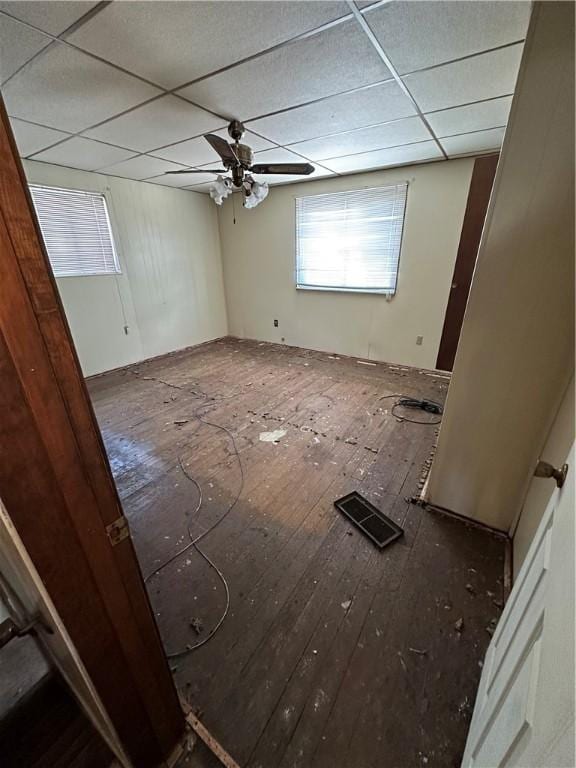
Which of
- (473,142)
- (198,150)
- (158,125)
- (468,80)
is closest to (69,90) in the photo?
(158,125)

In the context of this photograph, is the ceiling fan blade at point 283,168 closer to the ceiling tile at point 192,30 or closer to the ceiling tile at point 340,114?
the ceiling tile at point 340,114

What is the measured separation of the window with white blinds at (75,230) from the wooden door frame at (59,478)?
3.86 m

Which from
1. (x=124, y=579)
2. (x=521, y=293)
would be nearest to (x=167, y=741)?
(x=124, y=579)

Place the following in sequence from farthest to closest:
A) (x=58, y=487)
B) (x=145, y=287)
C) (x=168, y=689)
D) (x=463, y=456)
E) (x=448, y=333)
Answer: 1. (x=145, y=287)
2. (x=448, y=333)
3. (x=463, y=456)
4. (x=168, y=689)
5. (x=58, y=487)

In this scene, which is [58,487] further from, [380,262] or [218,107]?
[380,262]

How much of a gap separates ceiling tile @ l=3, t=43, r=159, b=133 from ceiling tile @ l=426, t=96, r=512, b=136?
2077mm

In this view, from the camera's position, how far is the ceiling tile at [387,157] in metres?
3.08

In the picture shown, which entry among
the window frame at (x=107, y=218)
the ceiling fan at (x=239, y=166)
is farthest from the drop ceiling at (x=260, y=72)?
the window frame at (x=107, y=218)

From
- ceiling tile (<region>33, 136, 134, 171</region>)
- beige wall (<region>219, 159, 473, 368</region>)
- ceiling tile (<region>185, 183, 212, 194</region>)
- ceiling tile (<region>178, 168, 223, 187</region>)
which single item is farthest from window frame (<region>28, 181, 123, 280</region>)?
beige wall (<region>219, 159, 473, 368</region>)

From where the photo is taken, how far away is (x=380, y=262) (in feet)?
13.5

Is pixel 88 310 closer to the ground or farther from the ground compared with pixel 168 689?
farther from the ground

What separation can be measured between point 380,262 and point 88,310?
3829 millimetres

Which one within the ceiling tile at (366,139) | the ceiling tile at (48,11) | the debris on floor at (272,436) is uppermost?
the ceiling tile at (366,139)

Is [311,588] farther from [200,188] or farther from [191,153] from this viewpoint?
[200,188]
